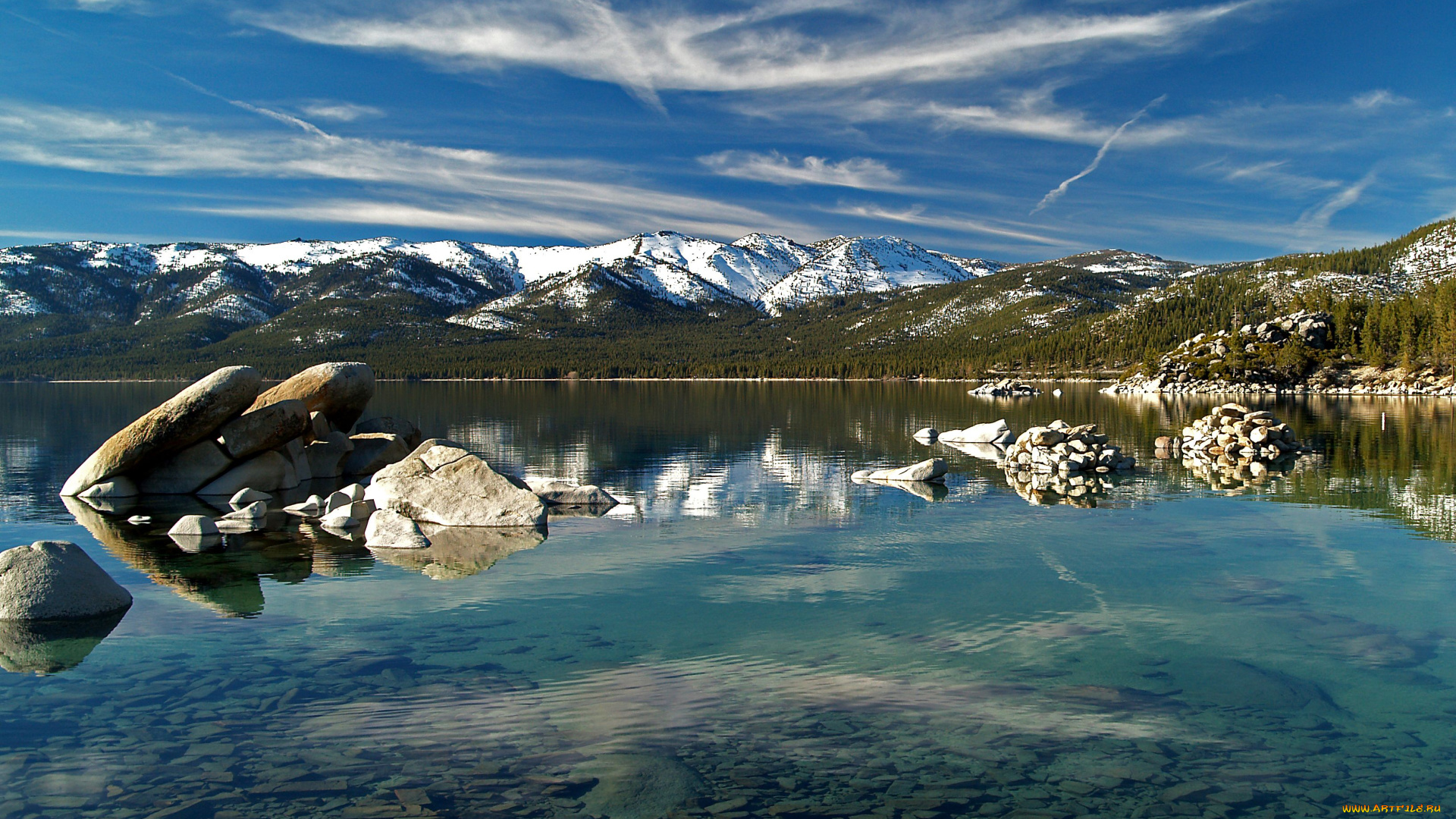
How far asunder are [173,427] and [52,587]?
58.5 ft

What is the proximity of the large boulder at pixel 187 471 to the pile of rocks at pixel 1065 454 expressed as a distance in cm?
3413

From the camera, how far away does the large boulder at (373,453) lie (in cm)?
3884

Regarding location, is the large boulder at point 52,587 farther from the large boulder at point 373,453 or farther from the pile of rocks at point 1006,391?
the pile of rocks at point 1006,391

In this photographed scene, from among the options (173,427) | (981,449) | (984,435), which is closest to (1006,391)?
(984,435)

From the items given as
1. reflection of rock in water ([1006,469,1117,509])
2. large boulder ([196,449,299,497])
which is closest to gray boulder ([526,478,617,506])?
large boulder ([196,449,299,497])

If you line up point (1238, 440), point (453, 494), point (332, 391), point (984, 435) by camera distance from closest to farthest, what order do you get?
point (453, 494)
point (332, 391)
point (1238, 440)
point (984, 435)

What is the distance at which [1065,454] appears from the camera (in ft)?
128

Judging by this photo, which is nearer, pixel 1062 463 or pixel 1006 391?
pixel 1062 463

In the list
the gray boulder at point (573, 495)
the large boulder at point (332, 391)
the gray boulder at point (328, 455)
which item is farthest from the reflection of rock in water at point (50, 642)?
the large boulder at point (332, 391)

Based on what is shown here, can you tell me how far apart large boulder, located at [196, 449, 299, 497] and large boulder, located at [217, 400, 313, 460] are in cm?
47

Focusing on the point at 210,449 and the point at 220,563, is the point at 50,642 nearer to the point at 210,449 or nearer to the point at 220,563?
the point at 220,563

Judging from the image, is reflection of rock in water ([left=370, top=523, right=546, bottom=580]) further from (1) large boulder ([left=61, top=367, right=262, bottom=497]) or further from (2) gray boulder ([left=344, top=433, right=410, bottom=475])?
(2) gray boulder ([left=344, top=433, right=410, bottom=475])

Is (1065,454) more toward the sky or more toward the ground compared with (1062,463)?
more toward the sky

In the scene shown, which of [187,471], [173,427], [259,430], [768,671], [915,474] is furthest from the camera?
[915,474]
